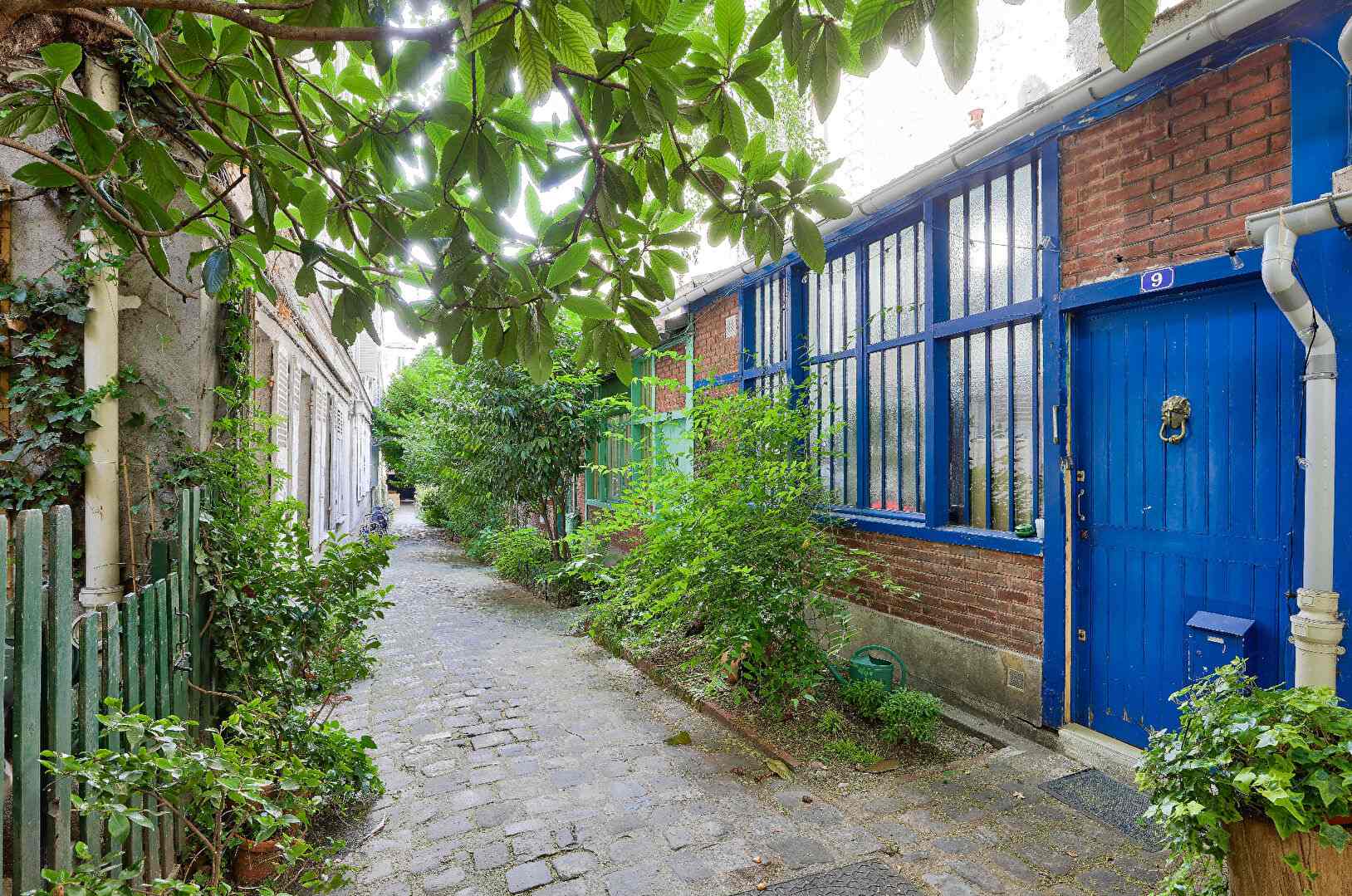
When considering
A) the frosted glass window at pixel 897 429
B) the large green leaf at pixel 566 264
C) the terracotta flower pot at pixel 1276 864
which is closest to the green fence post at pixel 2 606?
the large green leaf at pixel 566 264

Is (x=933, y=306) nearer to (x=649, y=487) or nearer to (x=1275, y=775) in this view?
(x=649, y=487)

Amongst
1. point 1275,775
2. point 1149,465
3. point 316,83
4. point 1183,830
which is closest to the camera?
point 1275,775

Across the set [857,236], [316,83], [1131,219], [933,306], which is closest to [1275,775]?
[1131,219]

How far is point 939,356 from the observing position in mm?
5145

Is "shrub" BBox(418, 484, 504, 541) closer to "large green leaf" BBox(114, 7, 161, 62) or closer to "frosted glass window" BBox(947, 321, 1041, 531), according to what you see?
"frosted glass window" BBox(947, 321, 1041, 531)

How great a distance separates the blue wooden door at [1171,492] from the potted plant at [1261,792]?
1085 millimetres

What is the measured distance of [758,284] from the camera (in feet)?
23.6

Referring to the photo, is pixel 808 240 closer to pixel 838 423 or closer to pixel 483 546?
pixel 838 423

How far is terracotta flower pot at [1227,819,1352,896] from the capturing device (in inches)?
86.4

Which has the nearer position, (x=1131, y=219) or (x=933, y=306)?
(x=1131, y=219)

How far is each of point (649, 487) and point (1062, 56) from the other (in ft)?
14.2

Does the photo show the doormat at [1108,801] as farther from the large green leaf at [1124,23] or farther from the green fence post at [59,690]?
the green fence post at [59,690]

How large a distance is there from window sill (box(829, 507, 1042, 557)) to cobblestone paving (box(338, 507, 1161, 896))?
3.94 ft

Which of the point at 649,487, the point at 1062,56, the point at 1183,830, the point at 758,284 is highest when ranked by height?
the point at 1062,56
